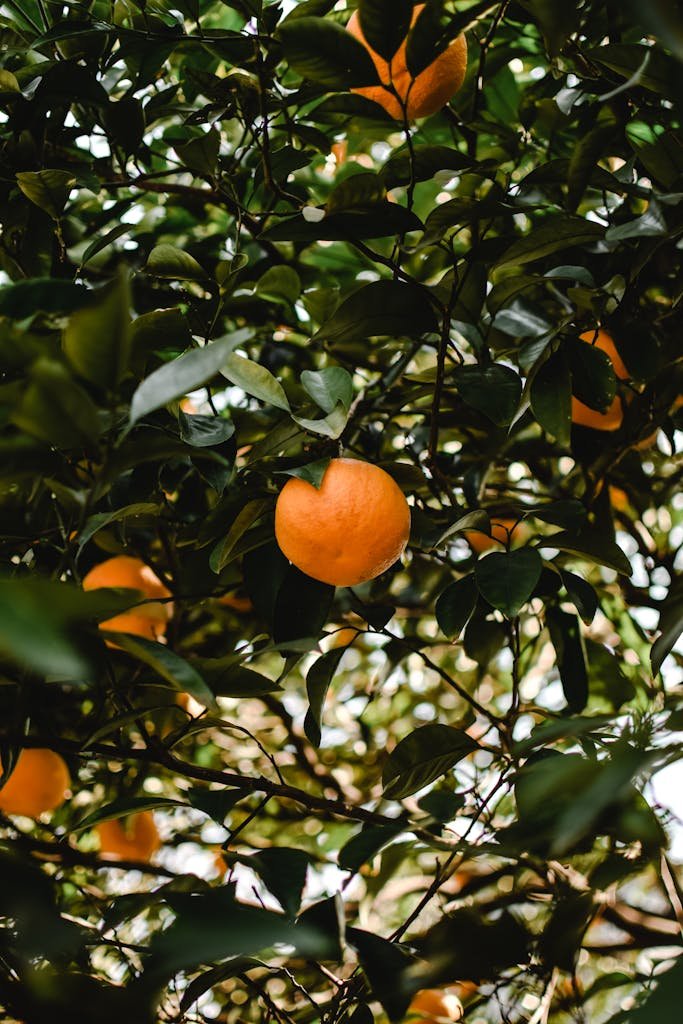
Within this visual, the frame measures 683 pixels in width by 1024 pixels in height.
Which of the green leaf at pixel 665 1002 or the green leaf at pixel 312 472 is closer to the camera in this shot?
the green leaf at pixel 665 1002

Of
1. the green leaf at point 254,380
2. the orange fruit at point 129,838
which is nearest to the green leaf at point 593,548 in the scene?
the green leaf at point 254,380

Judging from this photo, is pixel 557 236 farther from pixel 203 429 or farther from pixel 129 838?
pixel 129 838

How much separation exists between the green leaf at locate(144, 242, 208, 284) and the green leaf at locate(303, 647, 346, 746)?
564 millimetres

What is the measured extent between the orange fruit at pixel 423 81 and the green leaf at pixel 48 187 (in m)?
0.43

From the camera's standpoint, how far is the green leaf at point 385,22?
3.01 ft

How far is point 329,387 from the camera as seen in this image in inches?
42.4

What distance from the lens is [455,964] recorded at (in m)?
0.66

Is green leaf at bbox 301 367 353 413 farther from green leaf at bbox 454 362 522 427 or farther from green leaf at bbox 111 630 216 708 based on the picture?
green leaf at bbox 111 630 216 708

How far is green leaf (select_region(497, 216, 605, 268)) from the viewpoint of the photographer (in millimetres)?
1123

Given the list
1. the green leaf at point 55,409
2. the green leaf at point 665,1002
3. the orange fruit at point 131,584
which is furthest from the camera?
the orange fruit at point 131,584

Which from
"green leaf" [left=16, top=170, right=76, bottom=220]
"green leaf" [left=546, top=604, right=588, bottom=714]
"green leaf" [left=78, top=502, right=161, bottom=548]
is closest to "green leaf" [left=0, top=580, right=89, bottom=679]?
"green leaf" [left=78, top=502, right=161, bottom=548]

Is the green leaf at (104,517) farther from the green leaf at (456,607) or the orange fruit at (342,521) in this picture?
the green leaf at (456,607)

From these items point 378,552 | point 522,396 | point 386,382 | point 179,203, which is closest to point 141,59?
point 179,203

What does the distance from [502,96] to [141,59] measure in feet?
2.42
